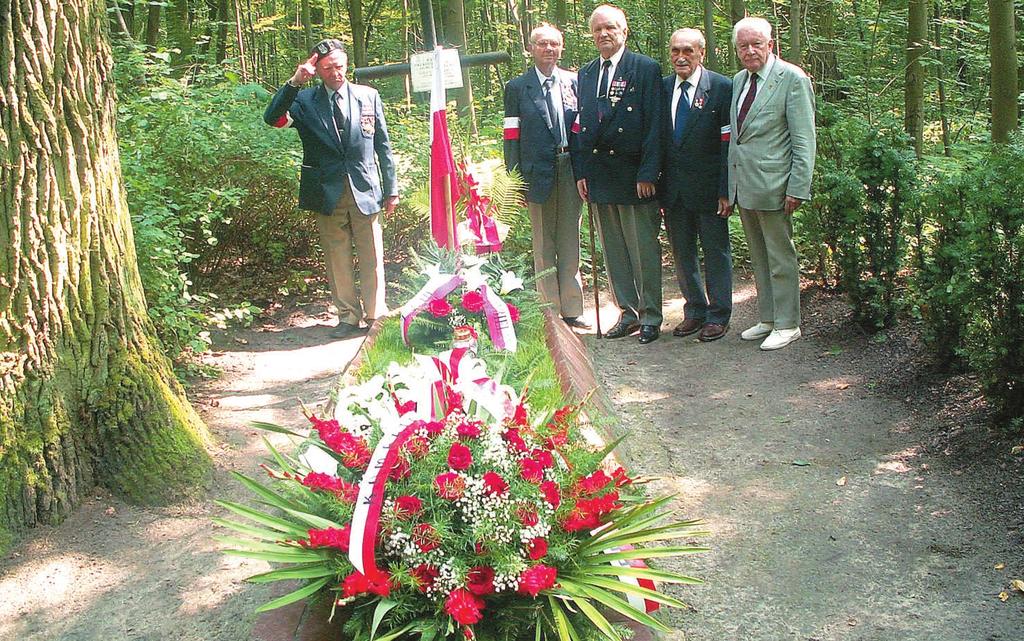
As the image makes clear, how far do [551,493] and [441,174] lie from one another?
2764 mm

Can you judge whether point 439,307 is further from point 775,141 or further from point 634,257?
point 775,141

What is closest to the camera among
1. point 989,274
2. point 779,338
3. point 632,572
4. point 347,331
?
point 632,572

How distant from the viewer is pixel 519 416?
303 cm

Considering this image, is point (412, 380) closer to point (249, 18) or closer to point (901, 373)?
point (901, 373)

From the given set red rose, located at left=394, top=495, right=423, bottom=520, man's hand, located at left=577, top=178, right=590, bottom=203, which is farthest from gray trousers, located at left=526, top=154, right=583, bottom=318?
red rose, located at left=394, top=495, right=423, bottom=520

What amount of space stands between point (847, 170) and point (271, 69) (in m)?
20.9

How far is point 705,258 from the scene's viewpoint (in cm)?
682

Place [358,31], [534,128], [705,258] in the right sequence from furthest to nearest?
1. [358,31]
2. [534,128]
3. [705,258]

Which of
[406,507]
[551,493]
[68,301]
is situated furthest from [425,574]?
[68,301]

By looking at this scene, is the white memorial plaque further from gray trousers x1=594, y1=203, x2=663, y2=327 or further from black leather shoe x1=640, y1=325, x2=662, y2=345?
black leather shoe x1=640, y1=325, x2=662, y2=345

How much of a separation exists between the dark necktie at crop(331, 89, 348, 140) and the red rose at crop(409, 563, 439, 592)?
16.4 feet

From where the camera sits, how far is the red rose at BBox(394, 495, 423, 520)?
2695 mm

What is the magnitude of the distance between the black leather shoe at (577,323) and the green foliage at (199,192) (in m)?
2.46

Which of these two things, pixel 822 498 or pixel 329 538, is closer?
pixel 329 538
